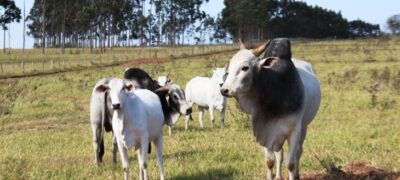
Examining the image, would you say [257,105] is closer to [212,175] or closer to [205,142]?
[212,175]

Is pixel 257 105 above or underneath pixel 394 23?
underneath

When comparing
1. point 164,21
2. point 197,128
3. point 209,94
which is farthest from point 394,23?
point 164,21

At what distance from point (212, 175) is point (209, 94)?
25.1ft

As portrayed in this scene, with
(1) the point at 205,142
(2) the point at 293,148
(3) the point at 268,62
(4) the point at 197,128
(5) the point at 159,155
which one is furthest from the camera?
(4) the point at 197,128

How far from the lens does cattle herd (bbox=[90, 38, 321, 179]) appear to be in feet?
21.3

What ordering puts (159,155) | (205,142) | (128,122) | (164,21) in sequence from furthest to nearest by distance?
(164,21) < (205,142) < (159,155) < (128,122)

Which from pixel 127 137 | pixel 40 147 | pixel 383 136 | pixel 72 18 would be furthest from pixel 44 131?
pixel 72 18

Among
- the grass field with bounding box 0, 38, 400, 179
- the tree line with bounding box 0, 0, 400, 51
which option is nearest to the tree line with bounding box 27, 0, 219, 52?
the tree line with bounding box 0, 0, 400, 51

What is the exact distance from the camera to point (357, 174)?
298 inches

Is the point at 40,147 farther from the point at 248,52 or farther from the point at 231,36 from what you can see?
the point at 231,36

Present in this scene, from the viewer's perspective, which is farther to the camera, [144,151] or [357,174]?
[144,151]

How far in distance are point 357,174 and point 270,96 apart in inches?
75.2

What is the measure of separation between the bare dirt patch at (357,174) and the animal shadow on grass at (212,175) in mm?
1217

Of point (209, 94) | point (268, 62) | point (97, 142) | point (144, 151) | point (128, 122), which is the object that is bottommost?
point (97, 142)
